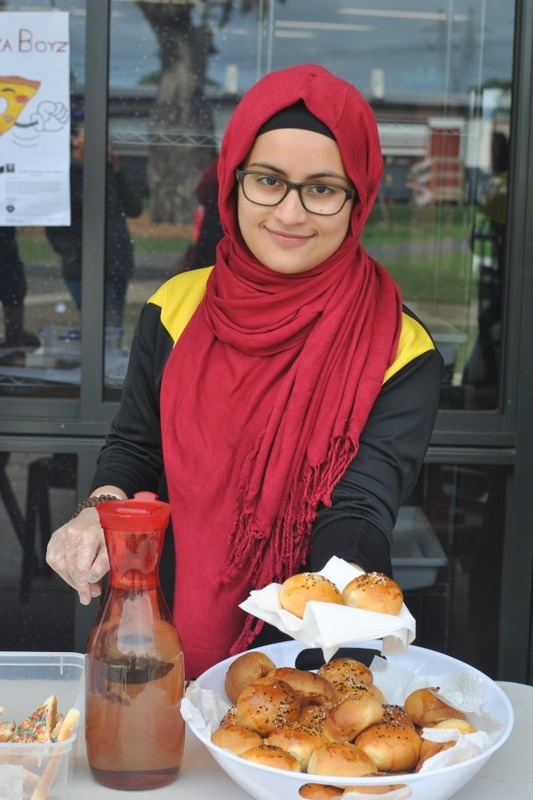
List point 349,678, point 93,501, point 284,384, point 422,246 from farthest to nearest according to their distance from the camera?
point 422,246, point 284,384, point 93,501, point 349,678

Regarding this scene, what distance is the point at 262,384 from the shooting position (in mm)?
1719

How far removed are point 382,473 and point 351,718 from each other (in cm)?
50

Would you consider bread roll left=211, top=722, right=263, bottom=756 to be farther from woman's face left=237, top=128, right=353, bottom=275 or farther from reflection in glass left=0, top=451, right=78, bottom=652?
reflection in glass left=0, top=451, right=78, bottom=652

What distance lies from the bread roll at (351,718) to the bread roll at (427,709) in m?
0.07

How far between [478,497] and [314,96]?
1592mm

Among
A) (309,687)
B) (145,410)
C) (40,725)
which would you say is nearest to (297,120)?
(145,410)

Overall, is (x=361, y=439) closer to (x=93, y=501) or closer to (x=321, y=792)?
(x=93, y=501)

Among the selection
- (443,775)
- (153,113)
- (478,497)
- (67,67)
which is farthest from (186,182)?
(443,775)

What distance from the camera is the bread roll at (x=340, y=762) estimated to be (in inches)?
43.7

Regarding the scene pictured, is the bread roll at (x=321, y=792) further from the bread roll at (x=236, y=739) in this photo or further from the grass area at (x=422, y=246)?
the grass area at (x=422, y=246)

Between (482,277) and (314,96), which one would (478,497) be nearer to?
(482,277)

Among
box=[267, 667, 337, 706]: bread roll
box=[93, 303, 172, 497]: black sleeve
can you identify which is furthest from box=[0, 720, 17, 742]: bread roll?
box=[93, 303, 172, 497]: black sleeve

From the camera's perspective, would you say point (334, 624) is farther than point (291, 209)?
No

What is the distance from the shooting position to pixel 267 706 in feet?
3.97
